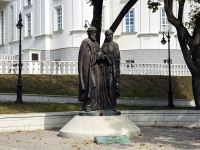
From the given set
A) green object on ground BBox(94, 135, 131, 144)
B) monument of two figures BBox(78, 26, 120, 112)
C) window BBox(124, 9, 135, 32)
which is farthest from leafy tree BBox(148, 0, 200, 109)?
window BBox(124, 9, 135, 32)

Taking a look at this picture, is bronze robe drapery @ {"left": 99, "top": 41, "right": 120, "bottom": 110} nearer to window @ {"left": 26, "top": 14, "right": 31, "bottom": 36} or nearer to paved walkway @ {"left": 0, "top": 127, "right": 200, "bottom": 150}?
paved walkway @ {"left": 0, "top": 127, "right": 200, "bottom": 150}

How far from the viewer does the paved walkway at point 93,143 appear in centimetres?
1048

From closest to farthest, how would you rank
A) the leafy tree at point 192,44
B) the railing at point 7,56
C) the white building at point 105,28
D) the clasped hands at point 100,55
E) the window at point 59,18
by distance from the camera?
the clasped hands at point 100,55, the leafy tree at point 192,44, the white building at point 105,28, the window at point 59,18, the railing at point 7,56

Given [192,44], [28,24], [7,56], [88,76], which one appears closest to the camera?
[88,76]

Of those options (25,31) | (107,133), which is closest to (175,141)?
(107,133)

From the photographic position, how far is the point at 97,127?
11875 millimetres

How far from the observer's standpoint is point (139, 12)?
121 ft

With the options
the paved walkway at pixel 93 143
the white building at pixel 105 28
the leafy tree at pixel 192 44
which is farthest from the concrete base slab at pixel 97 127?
the white building at pixel 105 28

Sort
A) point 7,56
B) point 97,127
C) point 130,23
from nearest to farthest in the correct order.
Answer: point 97,127, point 130,23, point 7,56

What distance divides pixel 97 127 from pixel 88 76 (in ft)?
5.19

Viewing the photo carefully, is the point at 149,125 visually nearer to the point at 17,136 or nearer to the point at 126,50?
the point at 17,136

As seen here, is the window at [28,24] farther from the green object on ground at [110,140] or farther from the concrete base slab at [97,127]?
the green object on ground at [110,140]

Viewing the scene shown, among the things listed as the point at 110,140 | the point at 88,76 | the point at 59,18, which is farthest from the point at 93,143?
the point at 59,18

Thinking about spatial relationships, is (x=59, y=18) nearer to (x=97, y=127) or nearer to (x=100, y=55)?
(x=100, y=55)
